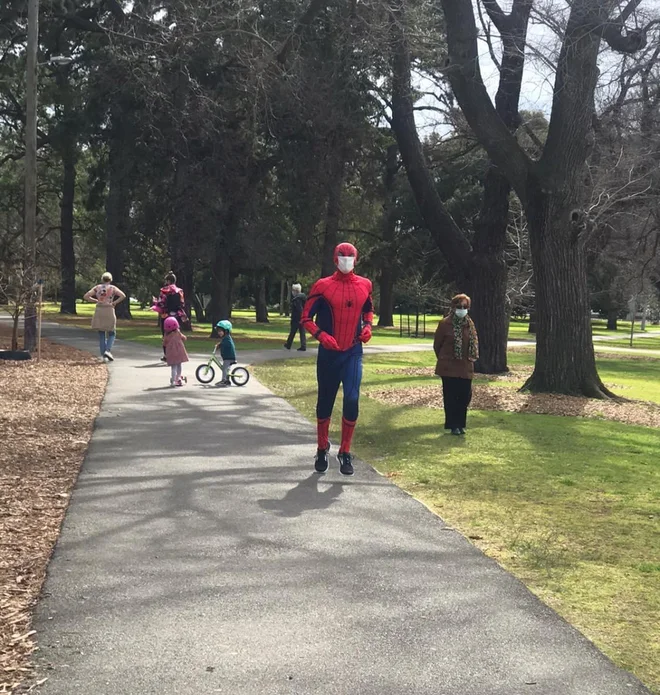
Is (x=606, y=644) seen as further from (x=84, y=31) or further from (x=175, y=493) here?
(x=84, y=31)

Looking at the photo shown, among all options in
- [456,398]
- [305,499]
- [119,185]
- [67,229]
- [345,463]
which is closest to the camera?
[305,499]

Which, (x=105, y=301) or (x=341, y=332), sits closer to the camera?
(x=341, y=332)

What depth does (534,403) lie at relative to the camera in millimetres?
13938

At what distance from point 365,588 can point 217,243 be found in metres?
25.8

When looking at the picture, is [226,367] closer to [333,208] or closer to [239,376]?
[239,376]

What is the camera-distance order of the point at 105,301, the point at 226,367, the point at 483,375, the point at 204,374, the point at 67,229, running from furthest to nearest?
the point at 67,229 → the point at 483,375 → the point at 105,301 → the point at 204,374 → the point at 226,367

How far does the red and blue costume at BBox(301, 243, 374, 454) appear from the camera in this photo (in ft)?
24.8

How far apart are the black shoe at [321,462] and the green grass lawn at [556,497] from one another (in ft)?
2.00

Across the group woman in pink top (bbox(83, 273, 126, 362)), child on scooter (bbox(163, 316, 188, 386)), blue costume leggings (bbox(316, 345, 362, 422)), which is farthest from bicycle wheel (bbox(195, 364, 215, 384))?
blue costume leggings (bbox(316, 345, 362, 422))

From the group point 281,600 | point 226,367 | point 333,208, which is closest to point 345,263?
point 281,600

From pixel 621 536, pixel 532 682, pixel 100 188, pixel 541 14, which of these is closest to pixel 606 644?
pixel 532 682

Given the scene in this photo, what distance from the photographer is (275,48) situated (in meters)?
18.8

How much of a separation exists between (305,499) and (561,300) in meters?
9.49

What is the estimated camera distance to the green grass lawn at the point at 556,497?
444 cm
